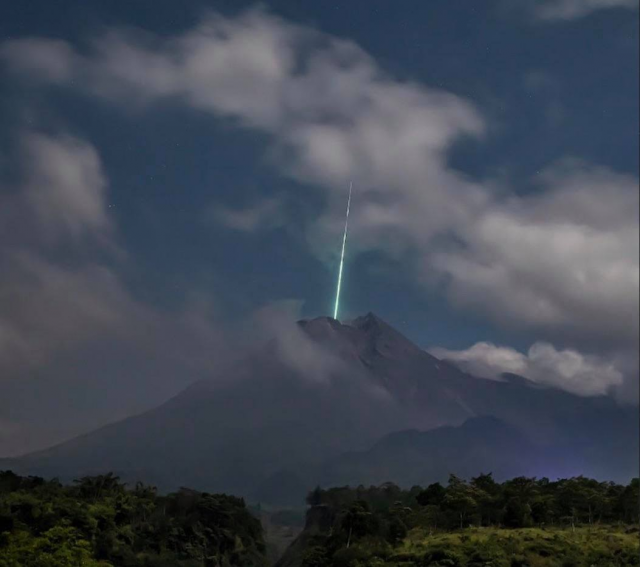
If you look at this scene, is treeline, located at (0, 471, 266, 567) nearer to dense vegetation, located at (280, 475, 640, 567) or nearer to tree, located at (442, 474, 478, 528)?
dense vegetation, located at (280, 475, 640, 567)

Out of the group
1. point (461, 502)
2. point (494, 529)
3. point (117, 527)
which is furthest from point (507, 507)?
point (117, 527)

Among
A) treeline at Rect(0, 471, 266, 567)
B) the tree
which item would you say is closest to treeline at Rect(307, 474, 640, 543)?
the tree

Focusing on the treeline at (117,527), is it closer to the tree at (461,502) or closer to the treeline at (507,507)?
the treeline at (507,507)

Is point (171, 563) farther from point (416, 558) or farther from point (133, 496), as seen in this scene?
point (416, 558)

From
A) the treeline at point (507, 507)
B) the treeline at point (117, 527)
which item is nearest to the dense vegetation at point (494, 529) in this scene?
the treeline at point (507, 507)

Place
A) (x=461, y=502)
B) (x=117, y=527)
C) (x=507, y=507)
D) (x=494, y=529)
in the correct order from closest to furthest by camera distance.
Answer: (x=494, y=529) < (x=117, y=527) < (x=461, y=502) < (x=507, y=507)

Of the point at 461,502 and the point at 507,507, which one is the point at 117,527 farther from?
the point at 507,507

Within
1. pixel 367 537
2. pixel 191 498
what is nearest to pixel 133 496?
pixel 191 498
